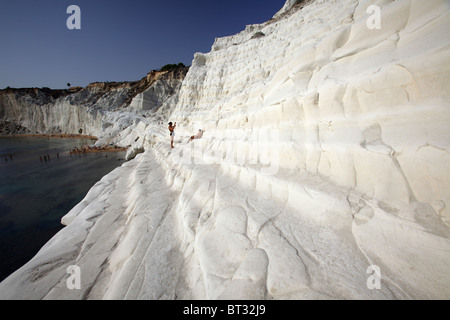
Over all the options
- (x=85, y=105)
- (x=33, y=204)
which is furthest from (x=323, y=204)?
(x=85, y=105)

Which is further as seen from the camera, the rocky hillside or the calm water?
the rocky hillside

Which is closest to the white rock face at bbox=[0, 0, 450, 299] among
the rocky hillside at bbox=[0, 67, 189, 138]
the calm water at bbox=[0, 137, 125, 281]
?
the calm water at bbox=[0, 137, 125, 281]

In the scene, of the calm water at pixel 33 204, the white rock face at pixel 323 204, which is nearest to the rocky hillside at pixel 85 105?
the calm water at pixel 33 204

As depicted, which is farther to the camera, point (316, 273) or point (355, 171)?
point (355, 171)

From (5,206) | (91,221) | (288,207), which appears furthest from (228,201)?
(5,206)

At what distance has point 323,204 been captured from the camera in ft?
6.35

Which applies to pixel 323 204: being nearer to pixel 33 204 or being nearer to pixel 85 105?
pixel 33 204

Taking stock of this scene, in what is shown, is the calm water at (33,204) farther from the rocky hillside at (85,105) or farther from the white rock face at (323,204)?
the rocky hillside at (85,105)

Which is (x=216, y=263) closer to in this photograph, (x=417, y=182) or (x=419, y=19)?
(x=417, y=182)

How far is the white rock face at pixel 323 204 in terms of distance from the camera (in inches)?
54.1

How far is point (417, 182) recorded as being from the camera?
156cm

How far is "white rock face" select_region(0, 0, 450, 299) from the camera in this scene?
138 cm

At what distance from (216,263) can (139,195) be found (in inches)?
147

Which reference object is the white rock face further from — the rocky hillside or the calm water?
the rocky hillside
